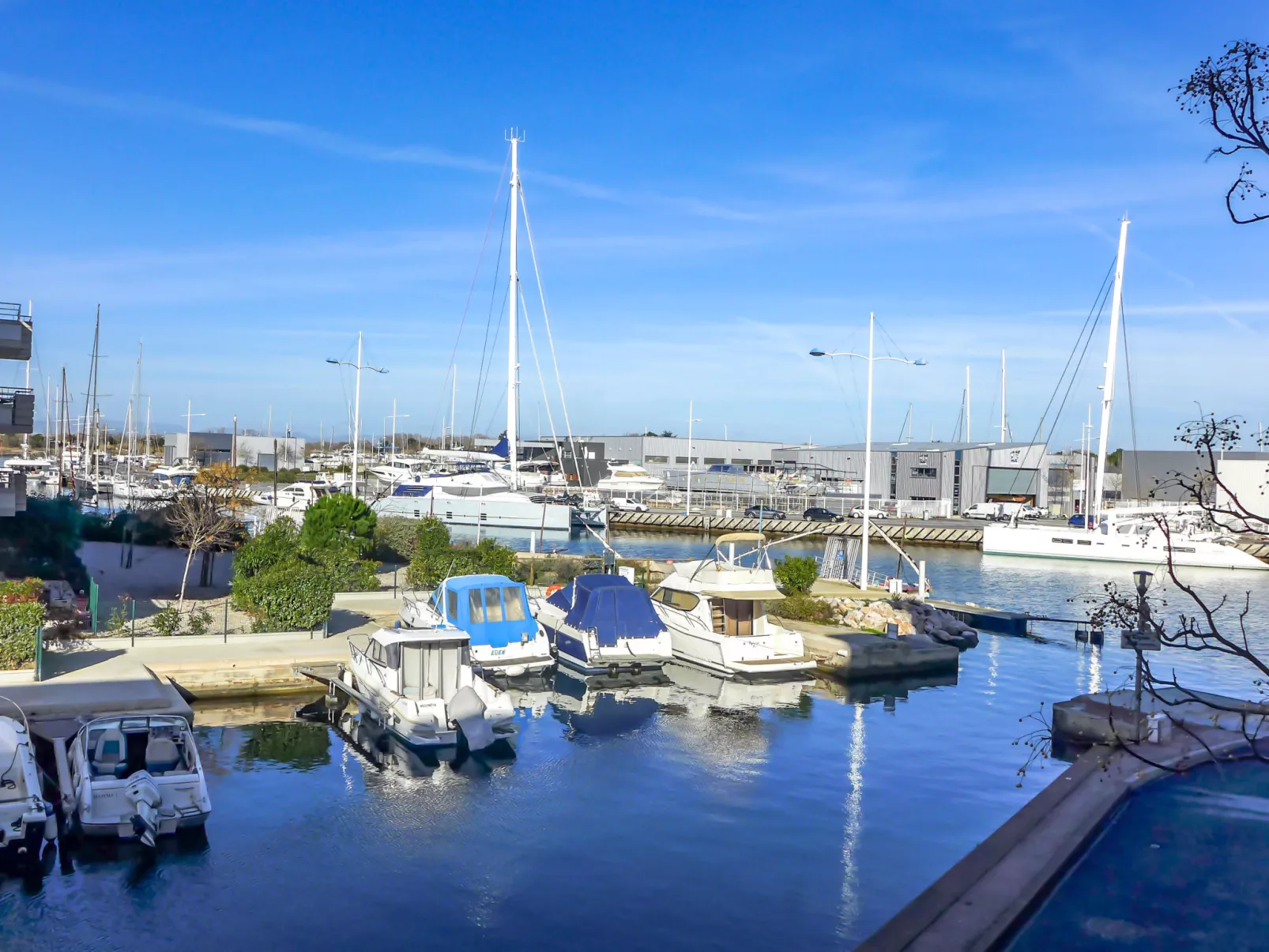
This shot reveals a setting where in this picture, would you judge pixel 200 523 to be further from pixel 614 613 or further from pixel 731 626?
pixel 731 626

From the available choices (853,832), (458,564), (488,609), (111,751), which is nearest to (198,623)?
(488,609)

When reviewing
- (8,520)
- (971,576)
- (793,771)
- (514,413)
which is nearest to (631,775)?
(793,771)

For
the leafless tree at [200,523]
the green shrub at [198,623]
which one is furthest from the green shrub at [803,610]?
the leafless tree at [200,523]

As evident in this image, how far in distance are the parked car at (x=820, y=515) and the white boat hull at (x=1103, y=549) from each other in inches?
599

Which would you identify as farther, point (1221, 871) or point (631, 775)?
point (631, 775)

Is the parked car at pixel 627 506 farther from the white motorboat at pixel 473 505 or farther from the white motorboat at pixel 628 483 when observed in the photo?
the white motorboat at pixel 473 505

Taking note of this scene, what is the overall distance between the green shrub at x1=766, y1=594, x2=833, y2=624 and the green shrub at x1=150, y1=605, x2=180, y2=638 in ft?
53.7

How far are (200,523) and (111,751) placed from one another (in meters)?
15.2

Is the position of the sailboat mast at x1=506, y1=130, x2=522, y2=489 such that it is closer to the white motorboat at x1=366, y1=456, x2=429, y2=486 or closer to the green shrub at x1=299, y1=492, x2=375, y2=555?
the green shrub at x1=299, y1=492, x2=375, y2=555

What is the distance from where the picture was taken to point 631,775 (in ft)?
57.0

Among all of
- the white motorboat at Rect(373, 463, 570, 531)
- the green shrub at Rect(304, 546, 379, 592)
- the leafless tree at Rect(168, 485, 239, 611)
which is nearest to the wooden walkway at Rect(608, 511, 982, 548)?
the white motorboat at Rect(373, 463, 570, 531)

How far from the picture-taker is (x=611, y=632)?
24.8 m

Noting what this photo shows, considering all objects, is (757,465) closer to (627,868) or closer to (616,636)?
(616,636)

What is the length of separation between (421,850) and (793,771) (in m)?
7.18
